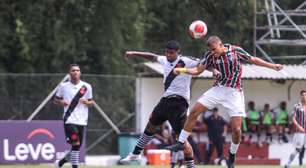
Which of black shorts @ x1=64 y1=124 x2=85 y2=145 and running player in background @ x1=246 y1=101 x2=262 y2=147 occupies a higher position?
black shorts @ x1=64 y1=124 x2=85 y2=145

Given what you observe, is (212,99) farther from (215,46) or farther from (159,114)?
(159,114)

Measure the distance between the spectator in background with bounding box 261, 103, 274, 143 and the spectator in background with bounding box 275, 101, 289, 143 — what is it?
8.8 inches

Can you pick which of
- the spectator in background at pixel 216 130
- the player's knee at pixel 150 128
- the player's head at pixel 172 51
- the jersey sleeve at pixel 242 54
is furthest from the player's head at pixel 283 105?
the jersey sleeve at pixel 242 54

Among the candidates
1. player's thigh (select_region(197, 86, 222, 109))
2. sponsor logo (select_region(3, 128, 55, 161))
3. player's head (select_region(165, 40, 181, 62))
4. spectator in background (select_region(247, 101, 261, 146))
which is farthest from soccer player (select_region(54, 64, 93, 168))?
spectator in background (select_region(247, 101, 261, 146))

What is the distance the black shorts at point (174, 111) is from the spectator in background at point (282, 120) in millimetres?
15422

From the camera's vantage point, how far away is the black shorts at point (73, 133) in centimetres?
1953

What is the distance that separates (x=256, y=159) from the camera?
104 ft

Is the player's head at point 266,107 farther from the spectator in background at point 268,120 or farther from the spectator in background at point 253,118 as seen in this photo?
the spectator in background at point 253,118

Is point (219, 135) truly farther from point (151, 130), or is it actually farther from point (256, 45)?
point (151, 130)

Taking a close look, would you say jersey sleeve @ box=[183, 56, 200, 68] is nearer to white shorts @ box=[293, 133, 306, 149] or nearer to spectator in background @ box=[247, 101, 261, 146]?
white shorts @ box=[293, 133, 306, 149]

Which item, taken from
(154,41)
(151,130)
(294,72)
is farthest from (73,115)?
(154,41)

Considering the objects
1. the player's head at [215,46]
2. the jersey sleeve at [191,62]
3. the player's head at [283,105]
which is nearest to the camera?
the player's head at [215,46]

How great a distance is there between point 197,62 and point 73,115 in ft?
10.8

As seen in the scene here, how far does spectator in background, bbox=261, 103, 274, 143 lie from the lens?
32.8 metres
